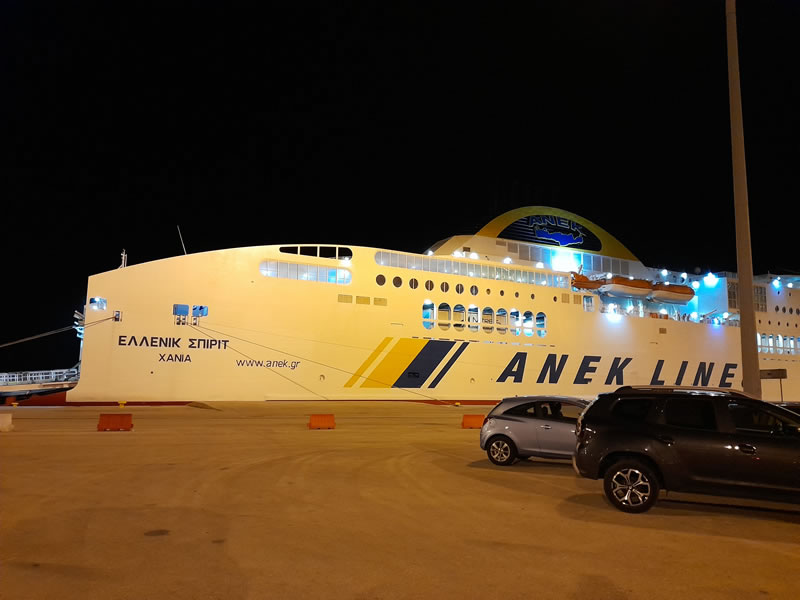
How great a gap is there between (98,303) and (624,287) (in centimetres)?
2386

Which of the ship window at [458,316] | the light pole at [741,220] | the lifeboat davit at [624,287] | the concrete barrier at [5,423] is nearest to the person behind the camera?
the light pole at [741,220]

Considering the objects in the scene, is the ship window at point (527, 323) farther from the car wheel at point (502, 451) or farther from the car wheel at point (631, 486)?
the car wheel at point (631, 486)

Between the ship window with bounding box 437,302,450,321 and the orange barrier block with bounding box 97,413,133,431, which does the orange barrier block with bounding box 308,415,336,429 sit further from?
the ship window with bounding box 437,302,450,321

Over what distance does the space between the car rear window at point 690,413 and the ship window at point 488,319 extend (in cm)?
1947

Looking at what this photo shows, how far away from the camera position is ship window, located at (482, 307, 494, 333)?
25.8 metres

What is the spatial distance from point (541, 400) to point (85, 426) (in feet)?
35.2

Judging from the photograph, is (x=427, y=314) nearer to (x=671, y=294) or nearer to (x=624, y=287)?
(x=624, y=287)

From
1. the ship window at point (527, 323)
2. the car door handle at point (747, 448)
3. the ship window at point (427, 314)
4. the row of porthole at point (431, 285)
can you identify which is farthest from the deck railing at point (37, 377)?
the car door handle at point (747, 448)

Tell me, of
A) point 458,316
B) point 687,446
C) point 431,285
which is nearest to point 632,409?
point 687,446

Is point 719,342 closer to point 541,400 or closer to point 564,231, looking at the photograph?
point 564,231

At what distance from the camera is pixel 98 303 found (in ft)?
65.2

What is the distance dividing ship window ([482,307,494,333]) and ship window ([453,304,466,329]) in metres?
→ 1.09

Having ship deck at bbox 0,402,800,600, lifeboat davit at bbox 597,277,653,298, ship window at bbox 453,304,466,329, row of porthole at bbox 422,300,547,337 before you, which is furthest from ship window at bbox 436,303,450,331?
ship deck at bbox 0,402,800,600

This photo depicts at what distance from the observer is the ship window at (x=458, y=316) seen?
2512 cm
